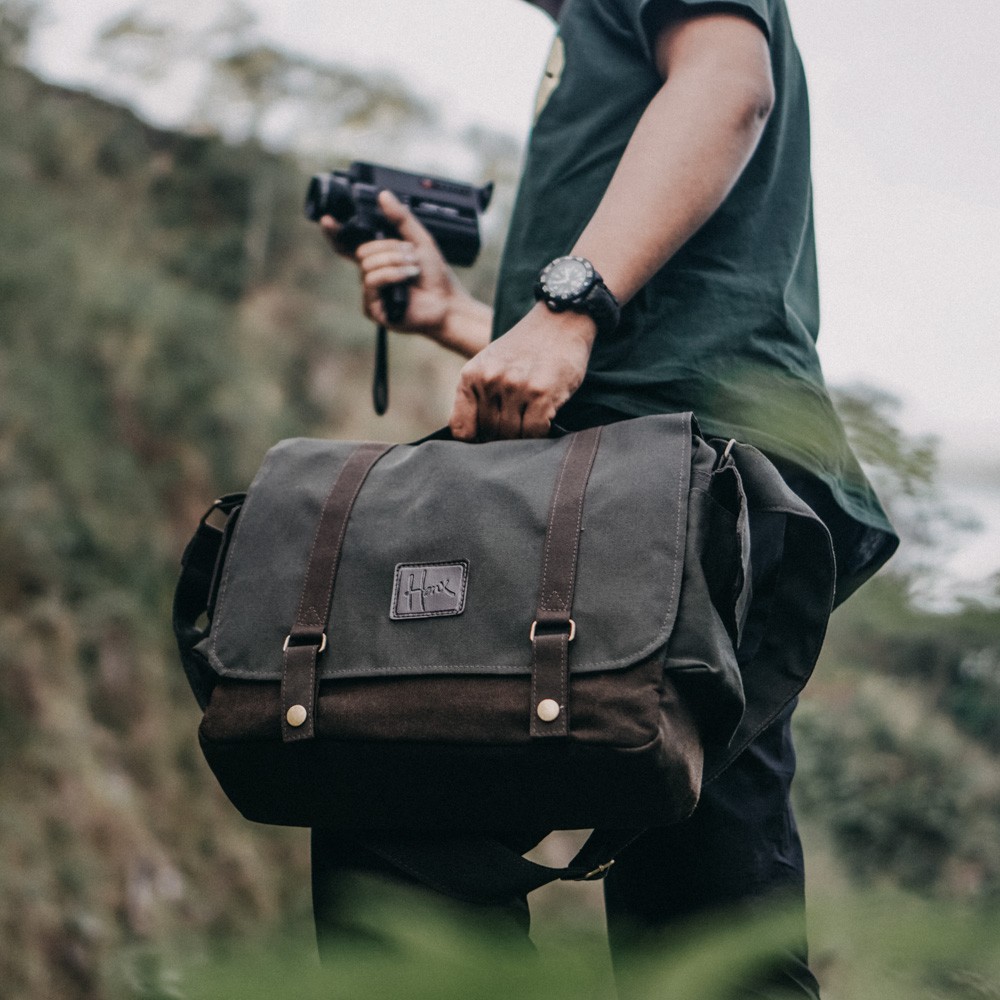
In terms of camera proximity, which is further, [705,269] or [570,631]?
[705,269]

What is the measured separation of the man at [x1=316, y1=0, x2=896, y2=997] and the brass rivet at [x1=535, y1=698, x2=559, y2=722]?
0.29 meters

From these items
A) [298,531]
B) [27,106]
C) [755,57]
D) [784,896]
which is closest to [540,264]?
[755,57]

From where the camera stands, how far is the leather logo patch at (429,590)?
40.5 inches

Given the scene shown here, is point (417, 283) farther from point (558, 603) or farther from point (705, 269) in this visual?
point (558, 603)

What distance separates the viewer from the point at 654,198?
1.12 m

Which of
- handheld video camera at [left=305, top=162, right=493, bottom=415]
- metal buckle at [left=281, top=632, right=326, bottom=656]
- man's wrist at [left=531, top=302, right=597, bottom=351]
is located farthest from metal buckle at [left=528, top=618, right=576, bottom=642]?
handheld video camera at [left=305, top=162, right=493, bottom=415]

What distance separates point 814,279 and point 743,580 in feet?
1.87

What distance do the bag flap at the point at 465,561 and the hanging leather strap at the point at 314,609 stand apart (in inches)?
0.4

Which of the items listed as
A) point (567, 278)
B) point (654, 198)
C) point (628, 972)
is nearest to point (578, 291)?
point (567, 278)

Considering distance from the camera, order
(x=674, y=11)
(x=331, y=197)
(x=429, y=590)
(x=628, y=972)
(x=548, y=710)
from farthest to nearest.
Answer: (x=331, y=197) < (x=674, y=11) < (x=429, y=590) < (x=548, y=710) < (x=628, y=972)

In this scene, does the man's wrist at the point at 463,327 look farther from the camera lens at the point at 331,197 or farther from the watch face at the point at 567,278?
the watch face at the point at 567,278

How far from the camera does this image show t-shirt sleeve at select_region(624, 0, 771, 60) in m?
1.15

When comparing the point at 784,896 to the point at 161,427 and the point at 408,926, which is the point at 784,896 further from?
the point at 161,427

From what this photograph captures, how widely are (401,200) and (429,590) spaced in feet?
2.39
